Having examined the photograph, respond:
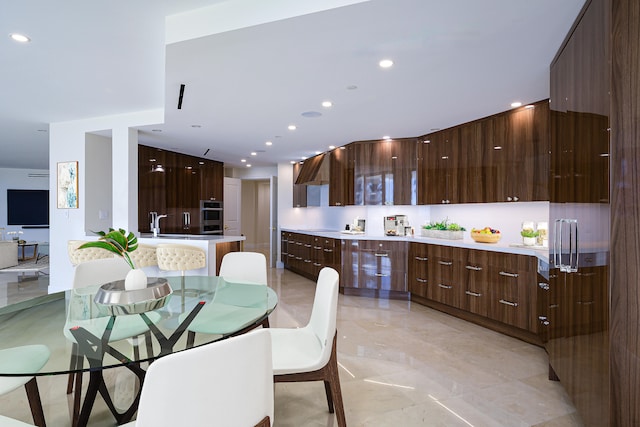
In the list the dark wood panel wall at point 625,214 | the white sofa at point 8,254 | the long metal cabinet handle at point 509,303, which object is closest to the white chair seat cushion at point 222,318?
the dark wood panel wall at point 625,214

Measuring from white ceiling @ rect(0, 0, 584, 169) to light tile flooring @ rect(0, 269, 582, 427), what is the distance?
2356mm

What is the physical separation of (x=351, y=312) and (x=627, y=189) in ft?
10.7

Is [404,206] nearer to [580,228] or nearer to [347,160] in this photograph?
[347,160]

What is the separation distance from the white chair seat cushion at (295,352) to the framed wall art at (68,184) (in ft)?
15.5

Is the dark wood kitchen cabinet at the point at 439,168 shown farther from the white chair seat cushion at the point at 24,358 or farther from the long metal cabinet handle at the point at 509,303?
the white chair seat cushion at the point at 24,358

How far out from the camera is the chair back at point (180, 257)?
425 centimetres

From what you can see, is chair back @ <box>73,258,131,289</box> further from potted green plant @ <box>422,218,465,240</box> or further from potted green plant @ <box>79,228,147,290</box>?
potted green plant @ <box>422,218,465,240</box>

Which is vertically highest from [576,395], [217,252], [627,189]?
[627,189]

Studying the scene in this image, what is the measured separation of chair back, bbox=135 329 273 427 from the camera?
0.86 m

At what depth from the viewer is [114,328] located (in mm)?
1566

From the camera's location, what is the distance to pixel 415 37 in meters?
2.32

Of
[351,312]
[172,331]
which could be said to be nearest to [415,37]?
[172,331]

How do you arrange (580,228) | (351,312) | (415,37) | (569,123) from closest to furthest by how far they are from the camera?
1. (580,228)
2. (569,123)
3. (415,37)
4. (351,312)

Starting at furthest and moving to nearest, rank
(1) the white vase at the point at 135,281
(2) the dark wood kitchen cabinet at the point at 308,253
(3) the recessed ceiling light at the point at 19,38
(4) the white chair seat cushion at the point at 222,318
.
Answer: (2) the dark wood kitchen cabinet at the point at 308,253 < (3) the recessed ceiling light at the point at 19,38 < (1) the white vase at the point at 135,281 < (4) the white chair seat cushion at the point at 222,318
